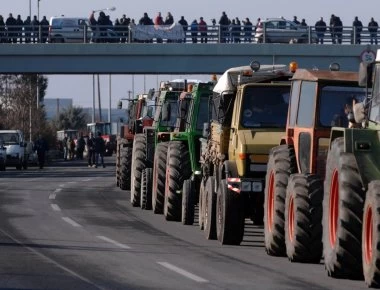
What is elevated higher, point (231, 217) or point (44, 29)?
point (44, 29)

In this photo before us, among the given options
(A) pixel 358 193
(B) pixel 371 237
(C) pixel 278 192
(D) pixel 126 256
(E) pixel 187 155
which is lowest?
(D) pixel 126 256

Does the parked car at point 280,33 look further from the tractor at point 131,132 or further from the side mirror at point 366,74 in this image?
the side mirror at point 366,74

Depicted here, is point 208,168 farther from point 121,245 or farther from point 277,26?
point 277,26

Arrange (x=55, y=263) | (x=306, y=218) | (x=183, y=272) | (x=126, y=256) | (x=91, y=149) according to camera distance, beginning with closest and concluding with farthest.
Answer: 1. (x=183, y=272)
2. (x=306, y=218)
3. (x=55, y=263)
4. (x=126, y=256)
5. (x=91, y=149)

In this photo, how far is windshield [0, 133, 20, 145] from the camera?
63.2 meters

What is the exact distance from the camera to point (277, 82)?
20938mm

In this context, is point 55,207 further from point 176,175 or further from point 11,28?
point 11,28

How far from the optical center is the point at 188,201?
77.7 ft

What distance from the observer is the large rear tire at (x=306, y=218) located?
16.2 m

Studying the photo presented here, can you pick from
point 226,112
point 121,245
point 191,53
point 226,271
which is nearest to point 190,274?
point 226,271

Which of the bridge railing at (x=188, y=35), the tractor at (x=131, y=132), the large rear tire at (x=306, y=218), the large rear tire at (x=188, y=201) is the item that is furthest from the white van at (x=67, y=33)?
the large rear tire at (x=306, y=218)

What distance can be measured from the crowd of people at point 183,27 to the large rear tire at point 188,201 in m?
35.2

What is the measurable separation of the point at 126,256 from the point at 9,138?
48007 millimetres

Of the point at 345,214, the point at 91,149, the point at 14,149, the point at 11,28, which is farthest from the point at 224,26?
the point at 345,214
